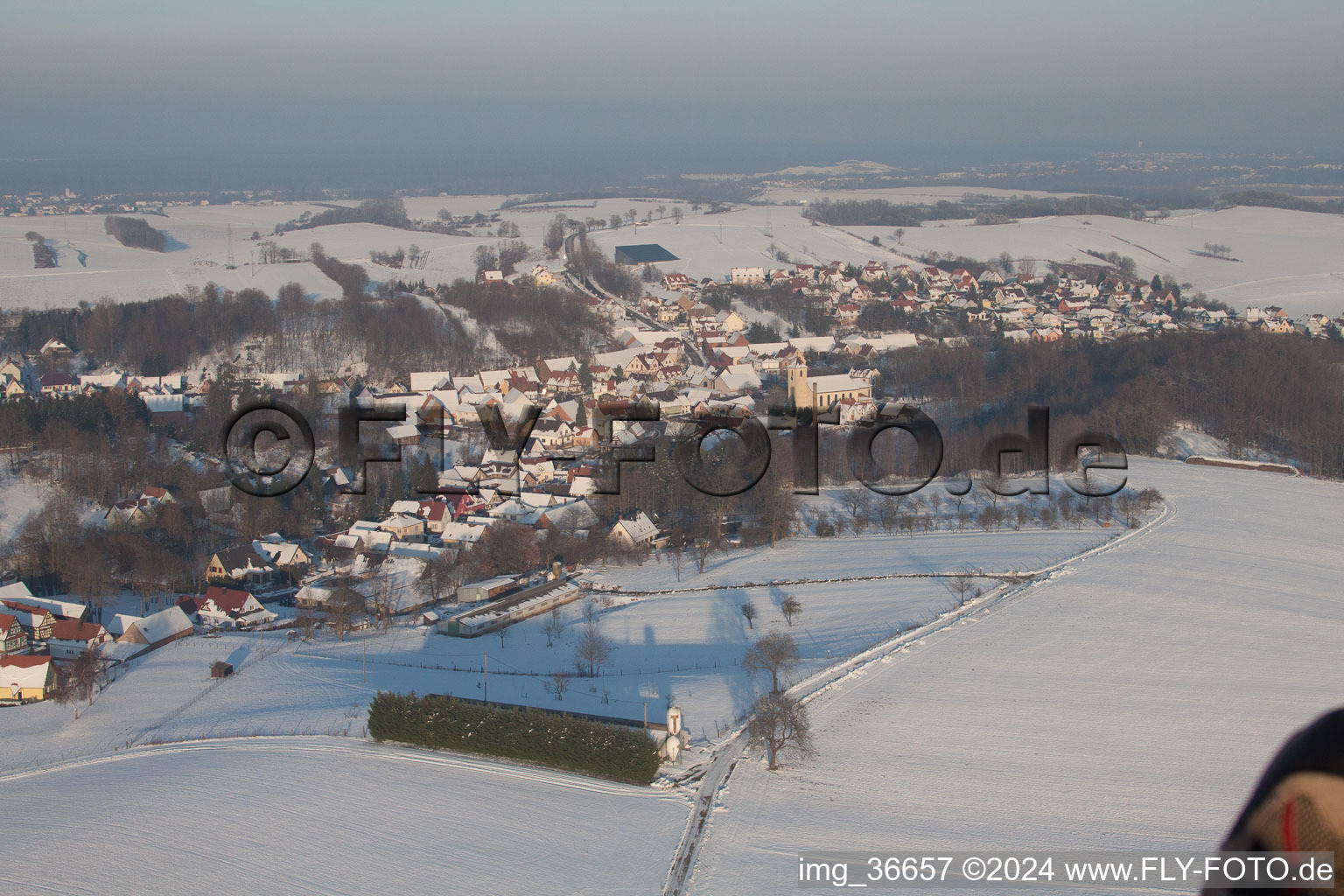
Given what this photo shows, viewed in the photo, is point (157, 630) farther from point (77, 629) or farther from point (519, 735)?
point (519, 735)

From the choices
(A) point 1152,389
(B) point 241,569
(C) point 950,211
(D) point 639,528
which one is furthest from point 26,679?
(C) point 950,211

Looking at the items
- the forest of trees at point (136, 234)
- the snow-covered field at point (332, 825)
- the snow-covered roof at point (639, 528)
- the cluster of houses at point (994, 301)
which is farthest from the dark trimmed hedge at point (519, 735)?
the forest of trees at point (136, 234)

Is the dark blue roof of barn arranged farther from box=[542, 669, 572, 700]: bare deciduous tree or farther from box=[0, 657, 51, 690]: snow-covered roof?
box=[542, 669, 572, 700]: bare deciduous tree

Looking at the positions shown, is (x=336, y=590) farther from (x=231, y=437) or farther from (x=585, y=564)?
(x=231, y=437)

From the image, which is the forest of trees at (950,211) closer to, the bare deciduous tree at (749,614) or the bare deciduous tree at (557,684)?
the bare deciduous tree at (749,614)

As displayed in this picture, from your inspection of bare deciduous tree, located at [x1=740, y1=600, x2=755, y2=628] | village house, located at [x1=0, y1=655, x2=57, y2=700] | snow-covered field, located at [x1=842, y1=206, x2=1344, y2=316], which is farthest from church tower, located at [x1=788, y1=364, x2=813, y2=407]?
snow-covered field, located at [x1=842, y1=206, x2=1344, y2=316]

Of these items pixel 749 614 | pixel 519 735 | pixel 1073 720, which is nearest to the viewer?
pixel 519 735
